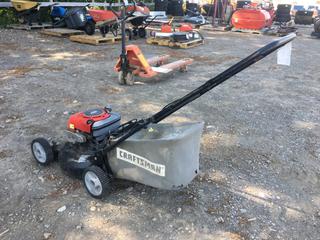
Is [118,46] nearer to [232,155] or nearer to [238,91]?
[238,91]

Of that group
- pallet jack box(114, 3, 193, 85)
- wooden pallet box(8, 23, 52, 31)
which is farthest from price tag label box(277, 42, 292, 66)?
wooden pallet box(8, 23, 52, 31)

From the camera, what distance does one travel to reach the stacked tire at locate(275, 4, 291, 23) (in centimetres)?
1698

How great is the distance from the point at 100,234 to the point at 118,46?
26.4 feet

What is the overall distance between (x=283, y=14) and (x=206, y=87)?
1699 centimetres

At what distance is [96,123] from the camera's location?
2975 mm

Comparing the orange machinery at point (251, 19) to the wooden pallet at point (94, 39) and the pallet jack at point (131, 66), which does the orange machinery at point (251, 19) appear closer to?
the wooden pallet at point (94, 39)

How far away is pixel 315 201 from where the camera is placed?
2.98 m

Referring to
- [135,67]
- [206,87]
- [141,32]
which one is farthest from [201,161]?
[141,32]

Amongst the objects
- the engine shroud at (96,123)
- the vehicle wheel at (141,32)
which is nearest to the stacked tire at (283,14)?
the vehicle wheel at (141,32)

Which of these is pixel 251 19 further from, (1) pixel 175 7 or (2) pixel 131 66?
(2) pixel 131 66

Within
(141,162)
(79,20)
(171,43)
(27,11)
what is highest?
(27,11)

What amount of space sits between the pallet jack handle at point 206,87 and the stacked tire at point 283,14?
54.6ft

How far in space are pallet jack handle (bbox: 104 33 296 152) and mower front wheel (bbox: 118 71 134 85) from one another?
3296 mm

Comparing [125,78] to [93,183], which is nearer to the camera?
[93,183]
